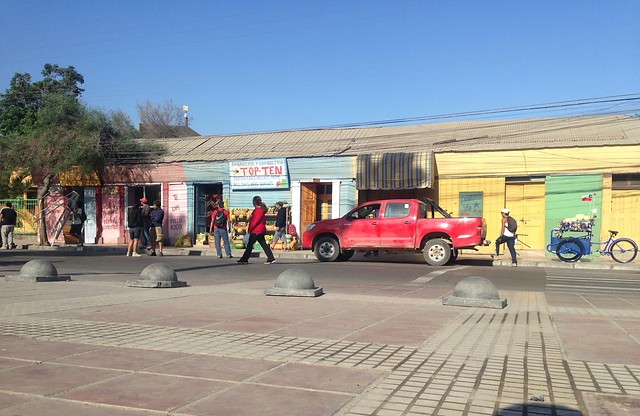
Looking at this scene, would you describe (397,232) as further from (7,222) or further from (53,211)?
(53,211)

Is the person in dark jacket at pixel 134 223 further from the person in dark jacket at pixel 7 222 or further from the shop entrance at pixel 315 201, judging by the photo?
the shop entrance at pixel 315 201

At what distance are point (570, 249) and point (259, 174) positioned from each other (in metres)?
12.6

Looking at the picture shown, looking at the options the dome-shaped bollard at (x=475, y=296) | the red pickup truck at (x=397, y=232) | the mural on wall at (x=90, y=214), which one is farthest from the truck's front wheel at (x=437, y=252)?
the mural on wall at (x=90, y=214)

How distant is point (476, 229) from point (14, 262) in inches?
517

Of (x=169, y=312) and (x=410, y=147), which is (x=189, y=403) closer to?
(x=169, y=312)

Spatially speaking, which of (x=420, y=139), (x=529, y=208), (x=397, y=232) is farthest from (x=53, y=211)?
(x=529, y=208)

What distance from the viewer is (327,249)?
1895 cm

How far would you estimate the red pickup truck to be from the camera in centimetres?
1741

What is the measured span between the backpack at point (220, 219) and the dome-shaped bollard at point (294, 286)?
9.53 meters

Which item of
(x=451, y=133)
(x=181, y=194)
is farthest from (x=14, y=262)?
(x=451, y=133)

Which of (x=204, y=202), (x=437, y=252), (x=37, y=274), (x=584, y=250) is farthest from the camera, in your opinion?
(x=204, y=202)

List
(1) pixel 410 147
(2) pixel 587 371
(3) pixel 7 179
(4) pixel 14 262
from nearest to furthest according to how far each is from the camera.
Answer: (2) pixel 587 371, (4) pixel 14 262, (1) pixel 410 147, (3) pixel 7 179

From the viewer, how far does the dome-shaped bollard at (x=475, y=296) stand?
8.57 meters

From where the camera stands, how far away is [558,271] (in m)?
16.8
